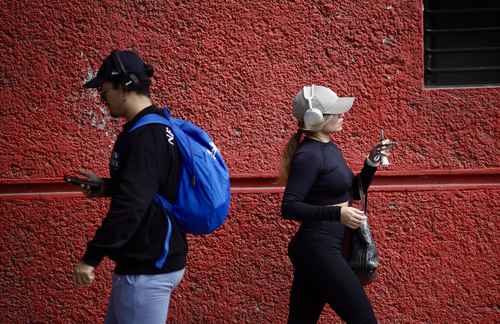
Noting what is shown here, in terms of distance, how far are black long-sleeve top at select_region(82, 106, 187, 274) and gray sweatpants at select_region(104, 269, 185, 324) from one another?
1.2 inches

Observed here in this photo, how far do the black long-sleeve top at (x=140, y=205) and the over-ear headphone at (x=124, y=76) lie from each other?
113 millimetres

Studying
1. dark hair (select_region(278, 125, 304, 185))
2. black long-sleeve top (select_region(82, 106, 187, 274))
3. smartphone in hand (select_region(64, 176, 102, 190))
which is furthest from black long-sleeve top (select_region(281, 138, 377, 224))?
smartphone in hand (select_region(64, 176, 102, 190))

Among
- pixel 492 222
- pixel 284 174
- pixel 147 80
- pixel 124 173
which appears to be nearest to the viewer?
pixel 124 173

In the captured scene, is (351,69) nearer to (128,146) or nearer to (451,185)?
(451,185)

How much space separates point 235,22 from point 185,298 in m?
1.69

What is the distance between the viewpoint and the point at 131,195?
267 cm

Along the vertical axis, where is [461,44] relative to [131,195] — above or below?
above

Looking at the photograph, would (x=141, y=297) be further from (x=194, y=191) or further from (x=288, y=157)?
(x=288, y=157)

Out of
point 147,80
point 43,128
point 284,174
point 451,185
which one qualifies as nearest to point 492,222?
point 451,185

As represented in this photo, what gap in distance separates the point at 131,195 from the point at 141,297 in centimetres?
40

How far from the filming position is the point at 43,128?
4.48m

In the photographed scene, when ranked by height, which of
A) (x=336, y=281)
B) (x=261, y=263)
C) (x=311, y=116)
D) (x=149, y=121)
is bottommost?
(x=261, y=263)

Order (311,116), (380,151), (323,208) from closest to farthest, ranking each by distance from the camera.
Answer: (323,208) → (311,116) → (380,151)

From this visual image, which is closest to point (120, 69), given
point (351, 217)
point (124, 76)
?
point (124, 76)
